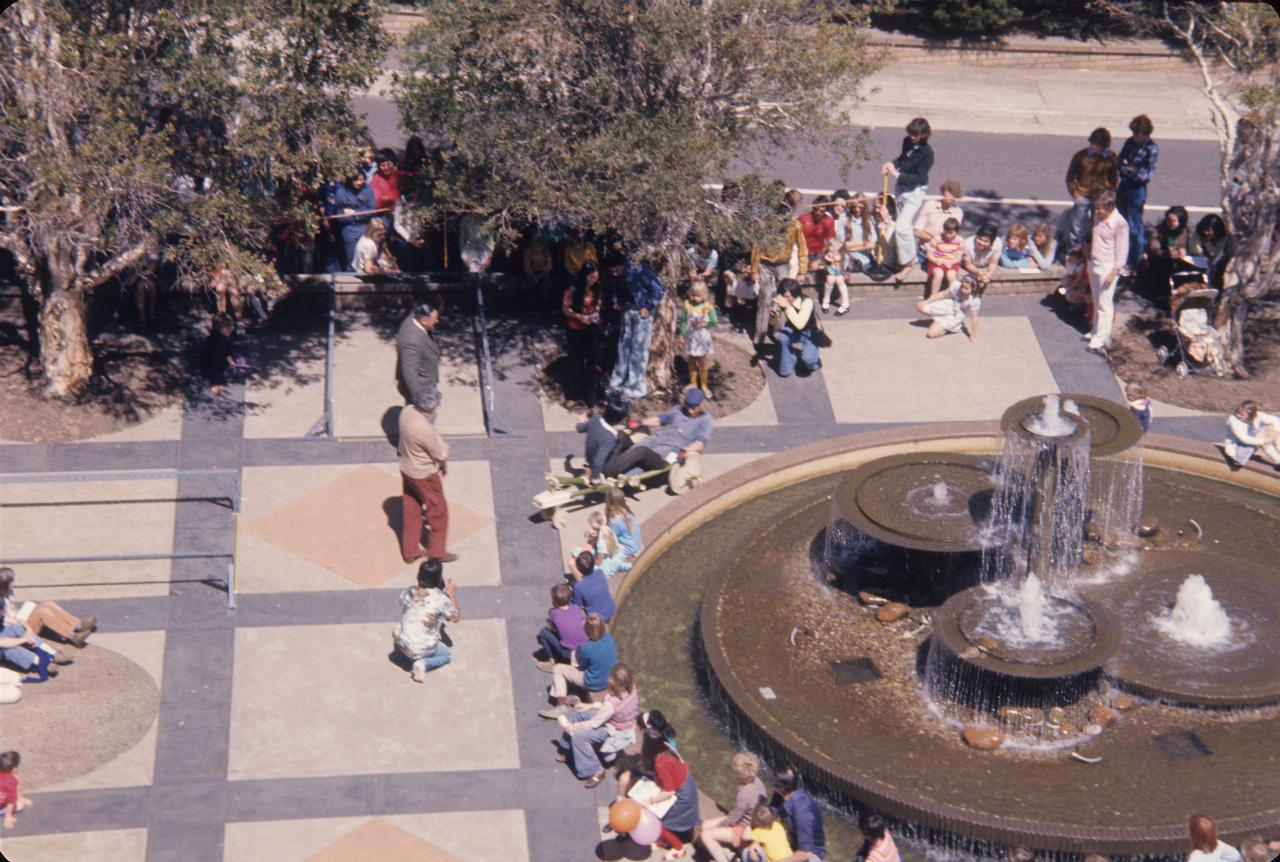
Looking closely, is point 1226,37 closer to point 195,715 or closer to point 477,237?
point 477,237

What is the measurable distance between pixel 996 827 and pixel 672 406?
8243 millimetres

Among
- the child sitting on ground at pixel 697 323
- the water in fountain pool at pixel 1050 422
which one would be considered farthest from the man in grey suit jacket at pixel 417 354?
the water in fountain pool at pixel 1050 422

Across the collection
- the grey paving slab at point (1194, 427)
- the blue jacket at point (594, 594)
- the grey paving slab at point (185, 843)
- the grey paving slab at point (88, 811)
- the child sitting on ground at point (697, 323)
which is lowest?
the grey paving slab at point (185, 843)

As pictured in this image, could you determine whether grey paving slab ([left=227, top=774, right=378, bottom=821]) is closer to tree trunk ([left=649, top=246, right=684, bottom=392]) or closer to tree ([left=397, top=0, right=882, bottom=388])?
tree ([left=397, top=0, right=882, bottom=388])

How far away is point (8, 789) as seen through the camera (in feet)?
49.6

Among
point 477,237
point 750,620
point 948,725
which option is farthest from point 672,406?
point 948,725

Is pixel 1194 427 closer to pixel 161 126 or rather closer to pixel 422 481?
pixel 422 481

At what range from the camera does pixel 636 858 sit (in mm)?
15375

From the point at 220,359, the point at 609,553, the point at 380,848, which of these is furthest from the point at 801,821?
the point at 220,359

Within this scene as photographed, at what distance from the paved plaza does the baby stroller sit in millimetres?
965

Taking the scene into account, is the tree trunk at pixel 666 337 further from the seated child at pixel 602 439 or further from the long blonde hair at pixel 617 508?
the long blonde hair at pixel 617 508

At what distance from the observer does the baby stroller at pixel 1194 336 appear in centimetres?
2300

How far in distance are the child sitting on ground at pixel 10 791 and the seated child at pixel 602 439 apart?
676 centimetres

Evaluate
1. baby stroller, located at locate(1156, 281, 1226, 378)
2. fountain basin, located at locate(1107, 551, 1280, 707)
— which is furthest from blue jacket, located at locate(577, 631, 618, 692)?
baby stroller, located at locate(1156, 281, 1226, 378)
